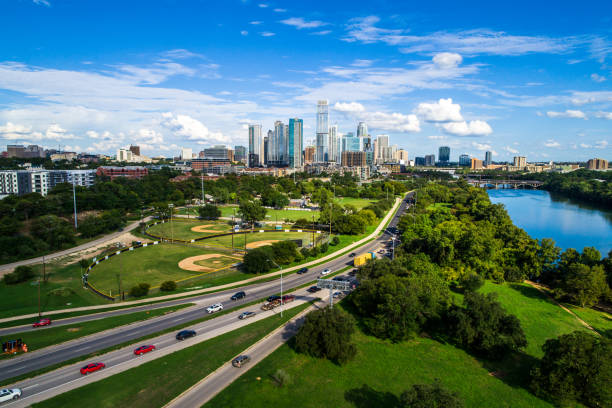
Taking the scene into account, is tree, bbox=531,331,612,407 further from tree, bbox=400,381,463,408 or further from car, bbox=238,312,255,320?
car, bbox=238,312,255,320

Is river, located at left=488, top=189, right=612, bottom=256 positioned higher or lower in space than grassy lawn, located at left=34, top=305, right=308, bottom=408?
higher

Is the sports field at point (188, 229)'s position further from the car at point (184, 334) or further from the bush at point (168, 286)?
the car at point (184, 334)

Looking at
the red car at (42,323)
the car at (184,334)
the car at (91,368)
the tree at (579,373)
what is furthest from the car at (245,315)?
the tree at (579,373)

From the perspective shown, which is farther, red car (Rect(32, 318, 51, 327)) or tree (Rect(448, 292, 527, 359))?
red car (Rect(32, 318, 51, 327))

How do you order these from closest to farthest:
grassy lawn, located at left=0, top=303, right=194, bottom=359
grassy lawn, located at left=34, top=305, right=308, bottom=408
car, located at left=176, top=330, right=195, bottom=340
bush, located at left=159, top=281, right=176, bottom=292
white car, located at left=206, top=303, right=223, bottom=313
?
grassy lawn, located at left=34, top=305, right=308, bottom=408 → grassy lawn, located at left=0, top=303, right=194, bottom=359 → car, located at left=176, top=330, right=195, bottom=340 → white car, located at left=206, top=303, right=223, bottom=313 → bush, located at left=159, top=281, right=176, bottom=292

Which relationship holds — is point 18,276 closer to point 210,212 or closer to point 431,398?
point 210,212

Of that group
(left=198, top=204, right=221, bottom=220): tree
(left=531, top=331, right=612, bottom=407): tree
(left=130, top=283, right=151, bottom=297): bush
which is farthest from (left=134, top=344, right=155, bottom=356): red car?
(left=198, top=204, right=221, bottom=220): tree
